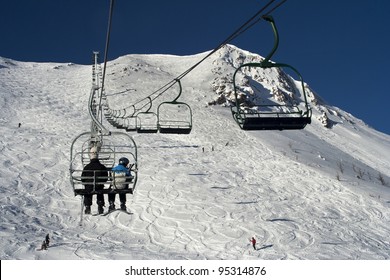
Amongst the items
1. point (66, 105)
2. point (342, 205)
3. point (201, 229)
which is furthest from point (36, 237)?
point (66, 105)

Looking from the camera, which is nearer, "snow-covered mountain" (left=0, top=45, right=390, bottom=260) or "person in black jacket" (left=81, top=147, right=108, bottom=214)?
"person in black jacket" (left=81, top=147, right=108, bottom=214)

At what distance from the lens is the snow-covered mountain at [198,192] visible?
61.0 ft

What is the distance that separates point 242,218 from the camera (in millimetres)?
22203

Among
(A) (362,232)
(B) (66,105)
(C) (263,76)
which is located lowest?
(A) (362,232)

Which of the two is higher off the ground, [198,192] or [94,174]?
[198,192]

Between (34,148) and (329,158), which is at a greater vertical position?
(329,158)

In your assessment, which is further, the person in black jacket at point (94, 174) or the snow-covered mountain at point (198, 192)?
the snow-covered mountain at point (198, 192)

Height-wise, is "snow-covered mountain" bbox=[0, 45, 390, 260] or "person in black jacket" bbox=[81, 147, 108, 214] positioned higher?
"snow-covered mountain" bbox=[0, 45, 390, 260]

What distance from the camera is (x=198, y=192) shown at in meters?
25.0

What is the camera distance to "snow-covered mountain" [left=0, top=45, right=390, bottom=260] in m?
18.6

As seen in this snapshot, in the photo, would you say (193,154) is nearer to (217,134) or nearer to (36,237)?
(217,134)

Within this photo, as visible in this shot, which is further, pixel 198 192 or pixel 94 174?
pixel 198 192

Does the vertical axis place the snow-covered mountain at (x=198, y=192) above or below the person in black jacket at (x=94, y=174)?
above

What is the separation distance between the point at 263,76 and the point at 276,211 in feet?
154
